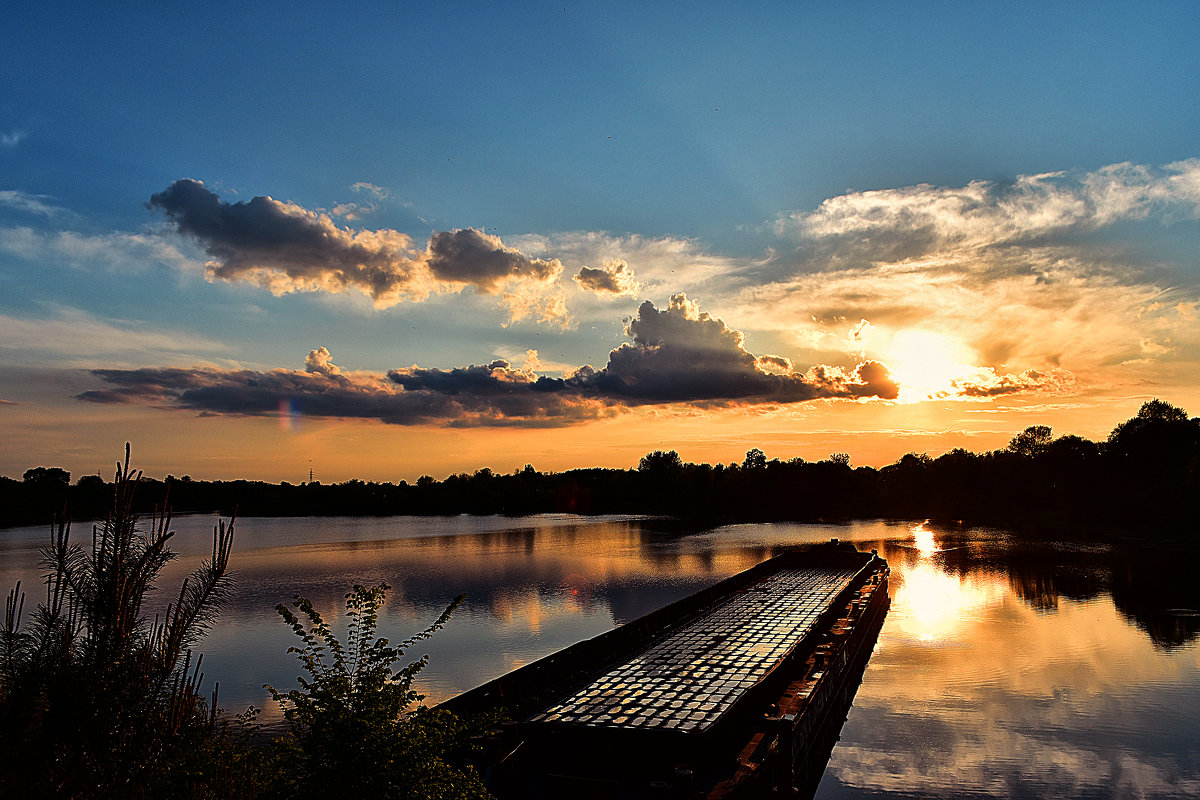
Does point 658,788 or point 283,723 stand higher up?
point 658,788

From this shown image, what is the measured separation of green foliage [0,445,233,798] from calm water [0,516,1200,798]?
13.5 m

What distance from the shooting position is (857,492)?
137 m

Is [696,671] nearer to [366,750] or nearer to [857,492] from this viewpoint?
[366,750]

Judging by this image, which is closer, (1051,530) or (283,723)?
(283,723)

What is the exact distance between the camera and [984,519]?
341 ft

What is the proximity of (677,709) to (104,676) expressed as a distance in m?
10.1

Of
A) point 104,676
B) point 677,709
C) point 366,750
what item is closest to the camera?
point 104,676

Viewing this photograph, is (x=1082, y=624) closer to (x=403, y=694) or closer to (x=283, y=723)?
(x=283, y=723)

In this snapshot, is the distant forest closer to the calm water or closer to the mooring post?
the calm water

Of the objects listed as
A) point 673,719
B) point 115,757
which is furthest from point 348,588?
point 115,757

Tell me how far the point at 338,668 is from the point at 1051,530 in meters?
92.8

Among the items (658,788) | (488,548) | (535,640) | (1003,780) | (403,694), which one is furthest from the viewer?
(488,548)

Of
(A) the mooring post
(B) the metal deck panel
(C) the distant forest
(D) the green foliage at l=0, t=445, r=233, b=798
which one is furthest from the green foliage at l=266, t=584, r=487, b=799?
(C) the distant forest

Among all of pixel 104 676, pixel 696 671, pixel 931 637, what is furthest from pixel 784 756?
pixel 931 637
